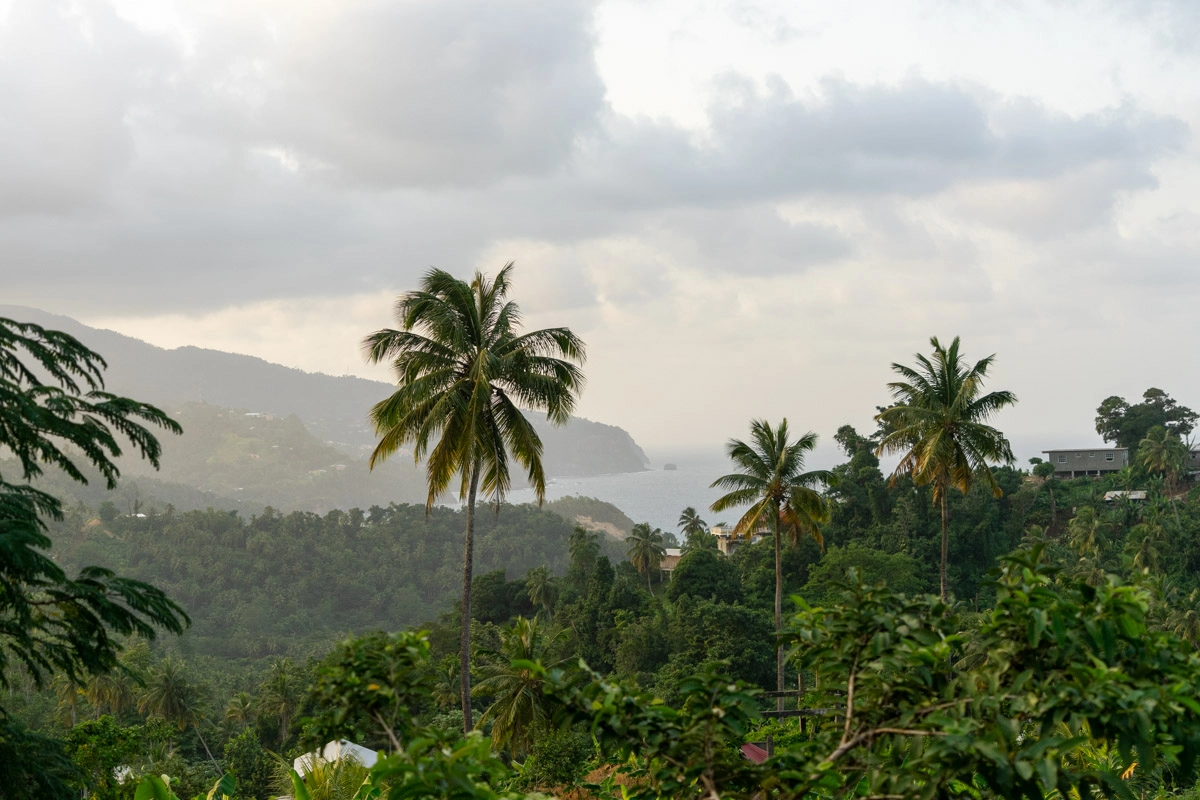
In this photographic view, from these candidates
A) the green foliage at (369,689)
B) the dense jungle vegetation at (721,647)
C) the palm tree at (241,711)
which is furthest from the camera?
the palm tree at (241,711)

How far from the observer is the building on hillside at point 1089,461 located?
58438mm

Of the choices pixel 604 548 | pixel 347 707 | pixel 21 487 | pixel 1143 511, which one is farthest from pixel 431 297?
pixel 604 548

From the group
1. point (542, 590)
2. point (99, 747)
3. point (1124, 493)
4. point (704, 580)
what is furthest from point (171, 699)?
point (1124, 493)

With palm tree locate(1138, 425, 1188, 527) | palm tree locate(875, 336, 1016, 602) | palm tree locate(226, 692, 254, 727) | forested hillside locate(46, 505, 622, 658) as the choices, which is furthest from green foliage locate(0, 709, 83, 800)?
forested hillside locate(46, 505, 622, 658)

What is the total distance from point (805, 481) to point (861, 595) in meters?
20.5

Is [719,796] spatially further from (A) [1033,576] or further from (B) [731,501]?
(B) [731,501]

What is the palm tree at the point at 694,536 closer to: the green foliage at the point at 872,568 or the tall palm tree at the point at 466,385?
the green foliage at the point at 872,568

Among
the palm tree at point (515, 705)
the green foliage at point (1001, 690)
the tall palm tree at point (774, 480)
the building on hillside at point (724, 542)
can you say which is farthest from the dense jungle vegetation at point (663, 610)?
the green foliage at point (1001, 690)

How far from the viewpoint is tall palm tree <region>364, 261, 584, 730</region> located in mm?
13523

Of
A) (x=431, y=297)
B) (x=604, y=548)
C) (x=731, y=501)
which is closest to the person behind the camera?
(x=431, y=297)

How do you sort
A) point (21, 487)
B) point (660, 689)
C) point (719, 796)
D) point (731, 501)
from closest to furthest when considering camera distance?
point (719, 796)
point (21, 487)
point (731, 501)
point (660, 689)

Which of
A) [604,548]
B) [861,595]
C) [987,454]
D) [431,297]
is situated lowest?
[604,548]

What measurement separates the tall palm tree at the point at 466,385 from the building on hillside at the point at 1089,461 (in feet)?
181

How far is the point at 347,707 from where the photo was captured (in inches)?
159
